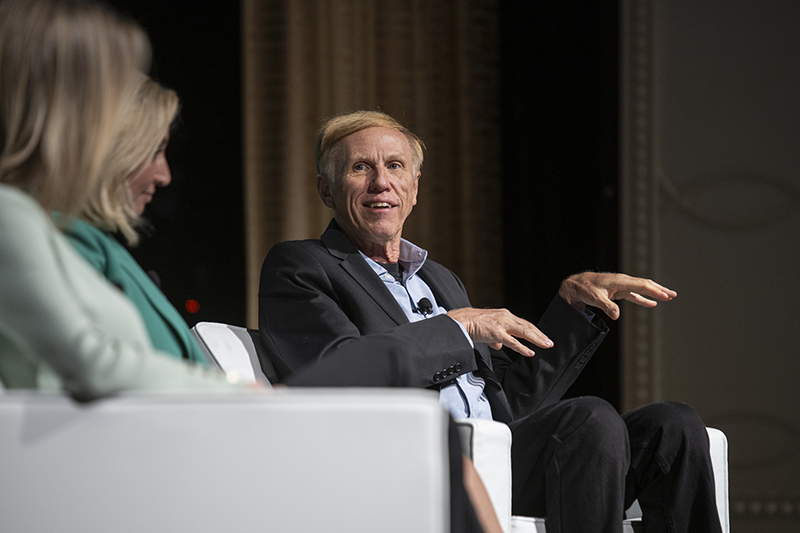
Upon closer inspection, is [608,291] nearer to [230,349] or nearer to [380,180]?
[380,180]

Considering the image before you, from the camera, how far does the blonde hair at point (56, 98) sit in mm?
857

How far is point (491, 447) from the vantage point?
1202 mm

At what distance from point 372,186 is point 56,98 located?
1.05m

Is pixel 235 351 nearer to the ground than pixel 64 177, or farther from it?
nearer to the ground

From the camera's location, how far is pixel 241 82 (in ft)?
11.1

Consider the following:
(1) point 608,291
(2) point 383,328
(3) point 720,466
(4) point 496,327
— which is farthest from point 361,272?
(3) point 720,466

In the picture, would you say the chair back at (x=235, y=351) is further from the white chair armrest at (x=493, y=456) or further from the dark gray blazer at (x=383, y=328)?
the white chair armrest at (x=493, y=456)

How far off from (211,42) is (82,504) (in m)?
2.86

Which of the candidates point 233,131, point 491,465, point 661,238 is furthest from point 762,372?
point 233,131

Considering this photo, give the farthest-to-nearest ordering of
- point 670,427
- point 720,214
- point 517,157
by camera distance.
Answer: point 517,157 < point 720,214 < point 670,427

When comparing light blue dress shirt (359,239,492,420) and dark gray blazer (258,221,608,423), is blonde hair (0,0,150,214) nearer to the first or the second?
dark gray blazer (258,221,608,423)

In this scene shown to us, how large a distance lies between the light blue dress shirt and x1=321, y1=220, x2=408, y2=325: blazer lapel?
0.17 feet

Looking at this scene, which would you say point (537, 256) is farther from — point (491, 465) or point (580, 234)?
point (491, 465)

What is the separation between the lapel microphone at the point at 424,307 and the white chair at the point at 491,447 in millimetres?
369
